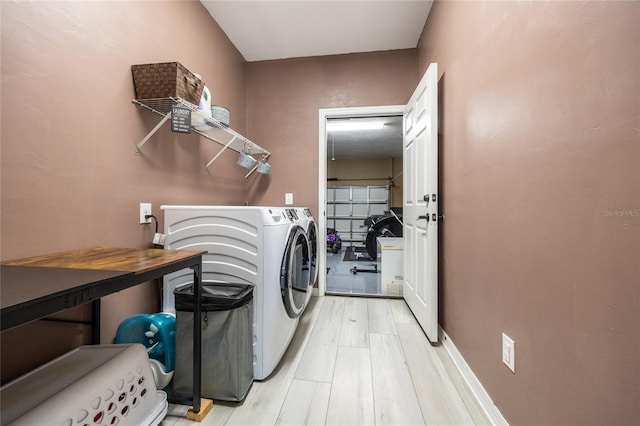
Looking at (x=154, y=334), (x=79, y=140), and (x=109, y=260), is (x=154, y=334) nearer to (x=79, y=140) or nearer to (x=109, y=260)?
(x=109, y=260)

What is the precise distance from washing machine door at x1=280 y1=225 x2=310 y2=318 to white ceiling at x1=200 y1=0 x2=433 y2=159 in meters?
1.84

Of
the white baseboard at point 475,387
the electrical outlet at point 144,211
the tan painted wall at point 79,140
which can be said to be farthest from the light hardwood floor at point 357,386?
the electrical outlet at point 144,211

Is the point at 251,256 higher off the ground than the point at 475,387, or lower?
higher

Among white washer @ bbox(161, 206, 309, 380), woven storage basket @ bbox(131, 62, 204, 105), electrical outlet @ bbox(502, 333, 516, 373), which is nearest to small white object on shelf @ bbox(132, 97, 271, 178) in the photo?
woven storage basket @ bbox(131, 62, 204, 105)

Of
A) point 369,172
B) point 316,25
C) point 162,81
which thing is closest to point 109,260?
point 162,81

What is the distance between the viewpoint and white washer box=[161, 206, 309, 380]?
131 cm

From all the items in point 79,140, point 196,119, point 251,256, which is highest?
point 196,119

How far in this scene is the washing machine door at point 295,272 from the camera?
56.7 inches

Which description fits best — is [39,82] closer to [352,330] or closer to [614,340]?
[614,340]

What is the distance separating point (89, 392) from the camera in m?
0.76

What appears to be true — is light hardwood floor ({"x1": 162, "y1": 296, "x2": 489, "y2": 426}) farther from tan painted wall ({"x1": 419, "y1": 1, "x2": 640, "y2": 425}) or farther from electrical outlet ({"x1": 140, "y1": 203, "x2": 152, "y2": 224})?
electrical outlet ({"x1": 140, "y1": 203, "x2": 152, "y2": 224})

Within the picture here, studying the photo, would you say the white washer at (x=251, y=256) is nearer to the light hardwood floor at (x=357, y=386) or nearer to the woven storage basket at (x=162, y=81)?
the light hardwood floor at (x=357, y=386)

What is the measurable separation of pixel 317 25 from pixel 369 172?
4.86 metres

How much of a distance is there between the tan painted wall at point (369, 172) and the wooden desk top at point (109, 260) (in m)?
5.97
